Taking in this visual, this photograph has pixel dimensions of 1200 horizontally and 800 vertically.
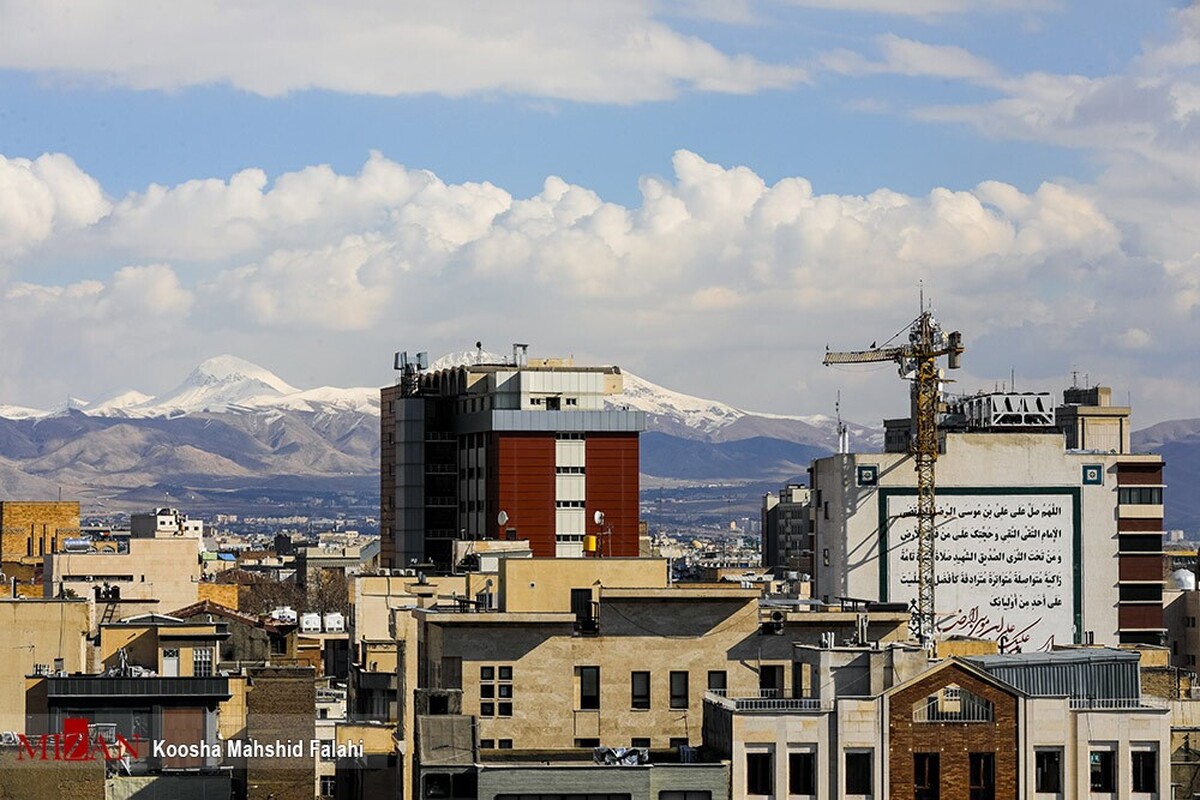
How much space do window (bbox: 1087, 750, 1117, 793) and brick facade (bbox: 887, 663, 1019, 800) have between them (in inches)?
82.1

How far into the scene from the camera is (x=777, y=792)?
58438 mm

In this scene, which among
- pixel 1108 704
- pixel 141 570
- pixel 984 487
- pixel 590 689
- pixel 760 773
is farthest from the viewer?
pixel 984 487

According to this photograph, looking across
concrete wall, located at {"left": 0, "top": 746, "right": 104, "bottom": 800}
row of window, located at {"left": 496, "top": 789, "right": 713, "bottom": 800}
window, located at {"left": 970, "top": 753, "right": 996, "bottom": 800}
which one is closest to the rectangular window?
Result: window, located at {"left": 970, "top": 753, "right": 996, "bottom": 800}

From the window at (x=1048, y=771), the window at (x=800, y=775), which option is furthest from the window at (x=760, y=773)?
the window at (x=1048, y=771)

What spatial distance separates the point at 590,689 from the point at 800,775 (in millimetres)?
13855

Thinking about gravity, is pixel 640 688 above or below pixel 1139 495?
below

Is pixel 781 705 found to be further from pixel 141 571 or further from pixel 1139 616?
pixel 1139 616

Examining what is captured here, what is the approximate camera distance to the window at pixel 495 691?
234ft

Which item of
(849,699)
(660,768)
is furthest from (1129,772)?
(660,768)

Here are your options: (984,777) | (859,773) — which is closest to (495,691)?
(859,773)

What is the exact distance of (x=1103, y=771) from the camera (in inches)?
2344

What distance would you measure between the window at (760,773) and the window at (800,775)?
0.38 meters

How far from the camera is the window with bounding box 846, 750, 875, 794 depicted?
58.6 metres

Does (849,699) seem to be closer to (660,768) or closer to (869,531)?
(660,768)
